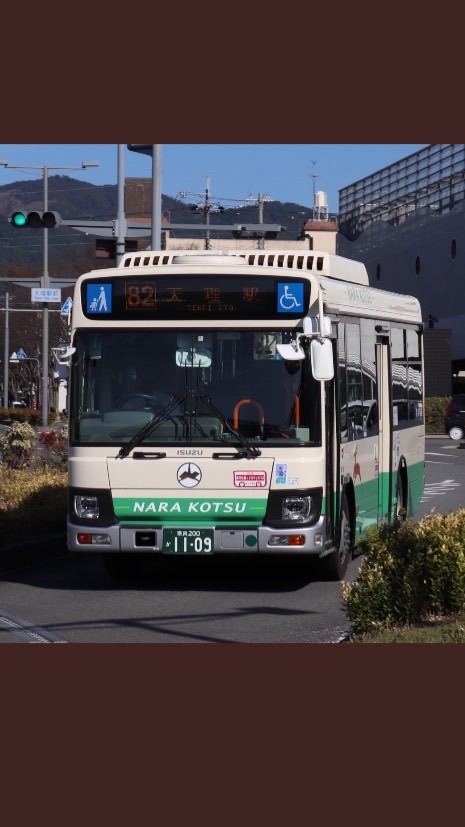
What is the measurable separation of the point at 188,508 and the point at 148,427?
831 millimetres

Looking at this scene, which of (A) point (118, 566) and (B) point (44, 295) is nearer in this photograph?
(A) point (118, 566)

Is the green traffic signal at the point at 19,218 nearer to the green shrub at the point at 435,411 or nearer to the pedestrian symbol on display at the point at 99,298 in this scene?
the pedestrian symbol on display at the point at 99,298

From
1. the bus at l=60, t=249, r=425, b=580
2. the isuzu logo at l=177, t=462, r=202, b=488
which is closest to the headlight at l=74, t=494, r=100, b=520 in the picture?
the bus at l=60, t=249, r=425, b=580

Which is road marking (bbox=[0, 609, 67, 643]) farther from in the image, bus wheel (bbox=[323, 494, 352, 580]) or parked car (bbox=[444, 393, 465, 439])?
parked car (bbox=[444, 393, 465, 439])

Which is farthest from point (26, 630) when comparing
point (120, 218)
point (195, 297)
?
point (120, 218)

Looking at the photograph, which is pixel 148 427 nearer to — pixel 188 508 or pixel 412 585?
pixel 188 508

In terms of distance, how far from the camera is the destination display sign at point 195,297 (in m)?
12.8

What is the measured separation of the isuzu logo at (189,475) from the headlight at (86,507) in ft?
2.75

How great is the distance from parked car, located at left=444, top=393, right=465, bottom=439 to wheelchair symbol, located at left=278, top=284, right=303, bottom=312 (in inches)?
1541

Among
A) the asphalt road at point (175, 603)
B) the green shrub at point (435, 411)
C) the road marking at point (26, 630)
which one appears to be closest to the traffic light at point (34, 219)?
the asphalt road at point (175, 603)

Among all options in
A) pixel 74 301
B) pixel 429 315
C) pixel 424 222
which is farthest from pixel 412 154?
pixel 74 301

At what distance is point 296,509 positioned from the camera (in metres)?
12.5

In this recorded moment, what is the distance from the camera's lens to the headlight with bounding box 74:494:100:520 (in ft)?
41.9

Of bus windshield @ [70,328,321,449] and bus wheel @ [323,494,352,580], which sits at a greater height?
bus windshield @ [70,328,321,449]
